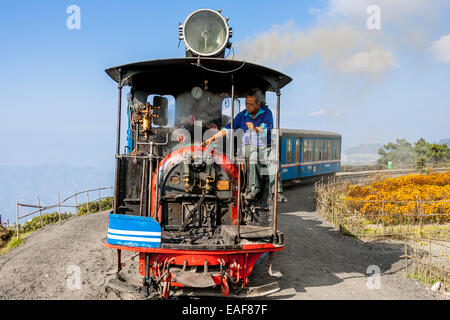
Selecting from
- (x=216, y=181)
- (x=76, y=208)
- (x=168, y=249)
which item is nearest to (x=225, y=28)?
(x=216, y=181)

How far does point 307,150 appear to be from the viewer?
19359 mm

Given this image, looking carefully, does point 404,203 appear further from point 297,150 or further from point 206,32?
point 206,32

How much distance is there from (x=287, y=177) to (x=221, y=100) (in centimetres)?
1154

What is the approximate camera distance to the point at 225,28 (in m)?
5.92

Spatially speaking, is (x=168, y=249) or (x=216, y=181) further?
(x=216, y=181)

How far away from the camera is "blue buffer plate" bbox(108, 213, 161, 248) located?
456cm

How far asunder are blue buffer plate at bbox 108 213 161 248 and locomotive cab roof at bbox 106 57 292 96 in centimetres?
197

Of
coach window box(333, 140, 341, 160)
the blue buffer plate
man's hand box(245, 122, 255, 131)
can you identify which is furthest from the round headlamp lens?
coach window box(333, 140, 341, 160)

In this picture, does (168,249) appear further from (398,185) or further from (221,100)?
(398,185)

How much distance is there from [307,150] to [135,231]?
1589cm

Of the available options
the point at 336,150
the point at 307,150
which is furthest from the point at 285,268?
the point at 336,150

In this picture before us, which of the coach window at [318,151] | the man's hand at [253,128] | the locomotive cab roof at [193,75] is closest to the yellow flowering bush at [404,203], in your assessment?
the man's hand at [253,128]

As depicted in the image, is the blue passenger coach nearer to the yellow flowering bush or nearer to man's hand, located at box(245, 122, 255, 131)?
the yellow flowering bush

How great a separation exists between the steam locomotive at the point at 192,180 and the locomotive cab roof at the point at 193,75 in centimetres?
2
